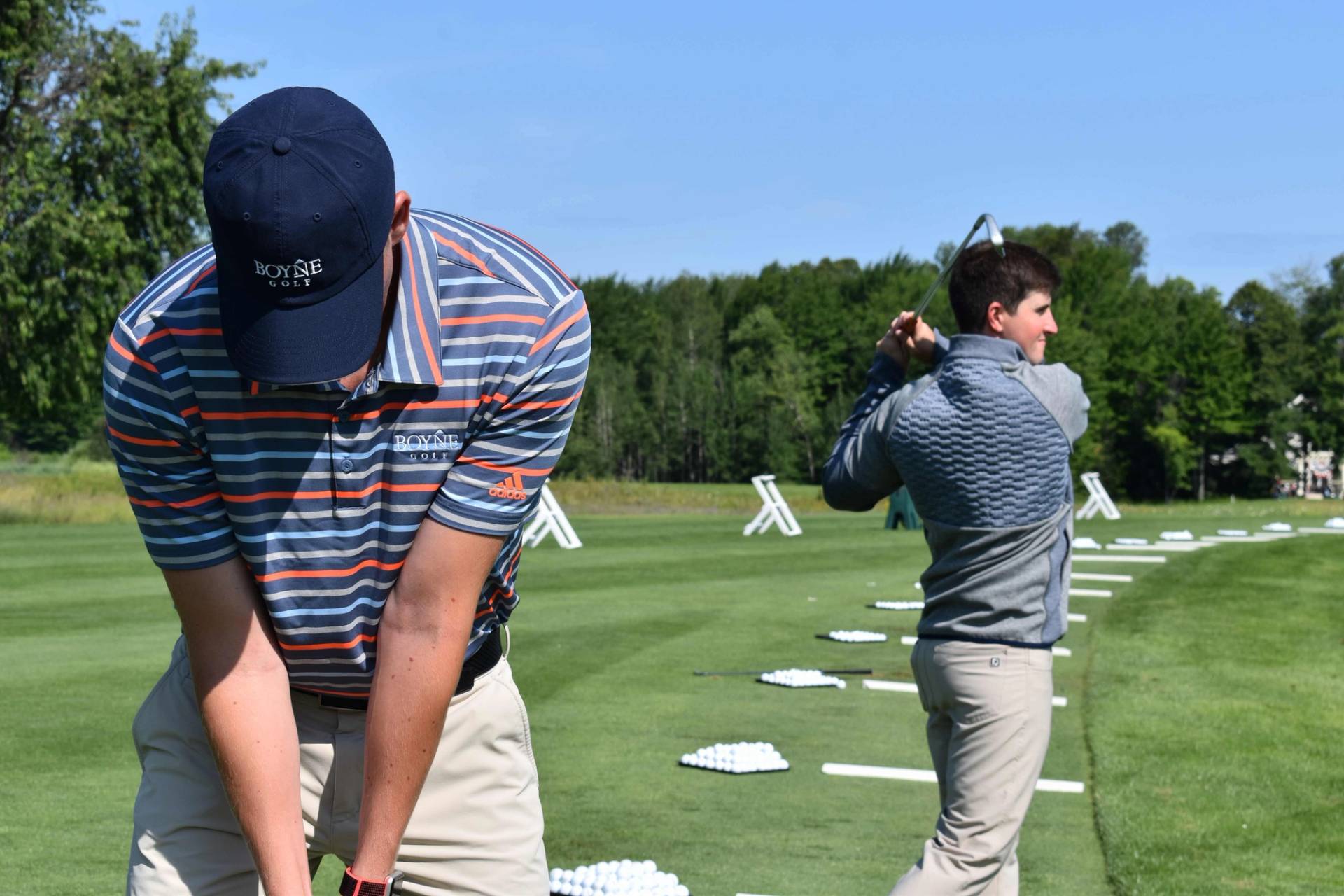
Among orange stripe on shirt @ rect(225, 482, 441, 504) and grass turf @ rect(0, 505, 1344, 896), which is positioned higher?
orange stripe on shirt @ rect(225, 482, 441, 504)

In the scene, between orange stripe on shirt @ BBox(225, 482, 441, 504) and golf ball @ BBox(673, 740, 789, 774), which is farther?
golf ball @ BBox(673, 740, 789, 774)

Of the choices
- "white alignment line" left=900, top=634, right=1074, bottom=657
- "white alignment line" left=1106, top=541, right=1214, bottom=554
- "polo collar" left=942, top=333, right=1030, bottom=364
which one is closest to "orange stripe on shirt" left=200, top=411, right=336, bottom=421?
"polo collar" left=942, top=333, right=1030, bottom=364

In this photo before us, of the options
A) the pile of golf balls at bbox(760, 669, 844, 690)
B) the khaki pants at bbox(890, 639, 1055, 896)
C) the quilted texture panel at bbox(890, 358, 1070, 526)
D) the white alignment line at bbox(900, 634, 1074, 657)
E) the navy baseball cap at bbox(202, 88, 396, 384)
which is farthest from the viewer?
the white alignment line at bbox(900, 634, 1074, 657)

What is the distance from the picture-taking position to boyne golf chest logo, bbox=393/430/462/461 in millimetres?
2244

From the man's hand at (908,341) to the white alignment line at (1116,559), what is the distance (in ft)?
44.9

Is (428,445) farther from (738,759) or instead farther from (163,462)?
(738,759)

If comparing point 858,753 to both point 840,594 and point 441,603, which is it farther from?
point 840,594

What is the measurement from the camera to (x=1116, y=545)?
20781 millimetres

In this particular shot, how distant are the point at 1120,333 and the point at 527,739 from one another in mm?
88529

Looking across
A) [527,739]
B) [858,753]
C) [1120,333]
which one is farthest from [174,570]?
[1120,333]

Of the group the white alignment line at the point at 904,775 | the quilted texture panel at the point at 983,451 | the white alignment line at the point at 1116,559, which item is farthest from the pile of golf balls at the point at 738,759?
the white alignment line at the point at 1116,559

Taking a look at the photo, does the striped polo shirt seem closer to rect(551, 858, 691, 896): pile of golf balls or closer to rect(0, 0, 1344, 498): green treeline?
rect(551, 858, 691, 896): pile of golf balls

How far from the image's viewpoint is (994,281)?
4.18 meters

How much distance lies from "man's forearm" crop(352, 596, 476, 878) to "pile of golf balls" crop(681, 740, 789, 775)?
4.24 m
